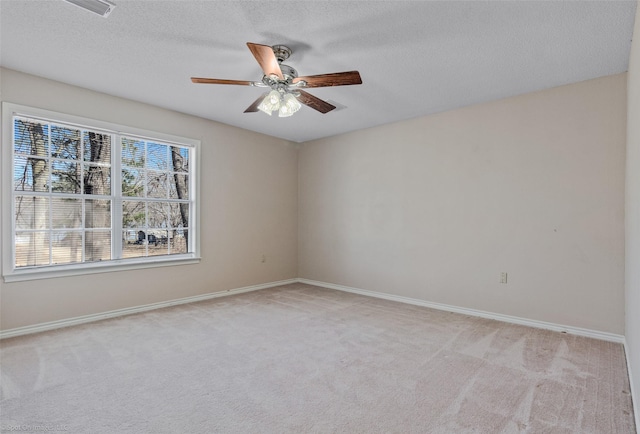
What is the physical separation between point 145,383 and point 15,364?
118cm

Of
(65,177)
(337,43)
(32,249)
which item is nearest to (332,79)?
(337,43)

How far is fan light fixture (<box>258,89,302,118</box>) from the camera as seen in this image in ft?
9.01

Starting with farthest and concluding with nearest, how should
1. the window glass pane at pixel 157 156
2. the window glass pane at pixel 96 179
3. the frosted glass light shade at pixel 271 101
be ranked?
the window glass pane at pixel 157 156 < the window glass pane at pixel 96 179 < the frosted glass light shade at pixel 271 101

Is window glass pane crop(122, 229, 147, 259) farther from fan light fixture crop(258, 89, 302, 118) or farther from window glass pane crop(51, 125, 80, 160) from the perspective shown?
fan light fixture crop(258, 89, 302, 118)

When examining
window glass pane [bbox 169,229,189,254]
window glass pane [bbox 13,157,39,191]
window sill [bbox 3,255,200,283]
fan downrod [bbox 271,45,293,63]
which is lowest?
window sill [bbox 3,255,200,283]

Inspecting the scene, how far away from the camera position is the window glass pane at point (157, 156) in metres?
4.15

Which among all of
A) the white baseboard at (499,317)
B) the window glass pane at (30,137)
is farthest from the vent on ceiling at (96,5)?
the white baseboard at (499,317)

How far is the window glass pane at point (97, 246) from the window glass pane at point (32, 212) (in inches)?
16.2

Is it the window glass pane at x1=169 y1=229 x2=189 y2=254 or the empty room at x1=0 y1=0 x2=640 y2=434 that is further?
the window glass pane at x1=169 y1=229 x2=189 y2=254

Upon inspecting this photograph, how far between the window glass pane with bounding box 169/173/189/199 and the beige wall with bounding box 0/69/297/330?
247 mm

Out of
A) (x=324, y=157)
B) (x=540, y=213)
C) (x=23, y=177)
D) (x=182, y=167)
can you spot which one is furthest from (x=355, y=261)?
(x=23, y=177)

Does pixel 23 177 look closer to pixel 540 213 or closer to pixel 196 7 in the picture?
pixel 196 7

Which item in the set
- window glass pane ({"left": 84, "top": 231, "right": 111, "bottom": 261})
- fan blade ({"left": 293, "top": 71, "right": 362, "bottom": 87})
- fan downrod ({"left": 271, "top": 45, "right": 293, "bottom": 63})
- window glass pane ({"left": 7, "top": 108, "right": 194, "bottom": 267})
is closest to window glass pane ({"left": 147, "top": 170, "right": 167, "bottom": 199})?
window glass pane ({"left": 7, "top": 108, "right": 194, "bottom": 267})

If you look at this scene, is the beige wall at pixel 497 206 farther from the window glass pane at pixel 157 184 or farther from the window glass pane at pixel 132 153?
the window glass pane at pixel 132 153
